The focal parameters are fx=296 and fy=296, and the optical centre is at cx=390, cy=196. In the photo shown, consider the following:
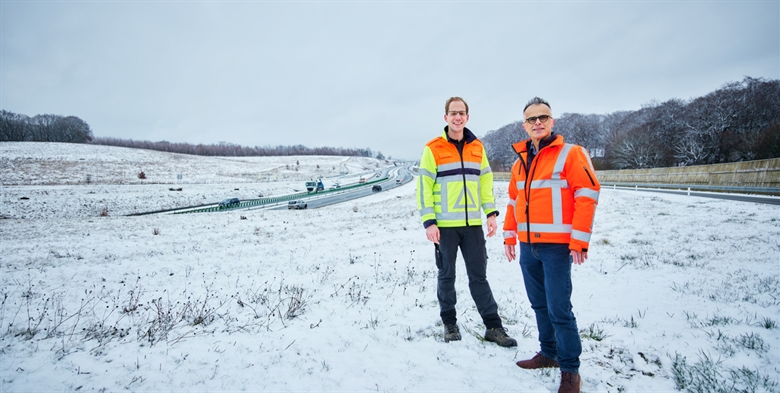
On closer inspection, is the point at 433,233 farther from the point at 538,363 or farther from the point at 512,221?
the point at 538,363

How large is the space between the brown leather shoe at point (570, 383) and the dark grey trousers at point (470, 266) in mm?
952

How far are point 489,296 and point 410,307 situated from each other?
56.1 inches

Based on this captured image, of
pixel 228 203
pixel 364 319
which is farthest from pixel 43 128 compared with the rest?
pixel 364 319

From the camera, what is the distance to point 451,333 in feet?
11.9

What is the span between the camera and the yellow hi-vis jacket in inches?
140

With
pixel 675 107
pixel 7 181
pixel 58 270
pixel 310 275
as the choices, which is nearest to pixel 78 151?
pixel 7 181

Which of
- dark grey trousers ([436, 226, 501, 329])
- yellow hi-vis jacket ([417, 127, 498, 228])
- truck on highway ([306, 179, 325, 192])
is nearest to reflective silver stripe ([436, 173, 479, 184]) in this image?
yellow hi-vis jacket ([417, 127, 498, 228])

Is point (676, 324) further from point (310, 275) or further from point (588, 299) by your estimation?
point (310, 275)

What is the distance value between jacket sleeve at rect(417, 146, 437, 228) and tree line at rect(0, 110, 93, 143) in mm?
134486

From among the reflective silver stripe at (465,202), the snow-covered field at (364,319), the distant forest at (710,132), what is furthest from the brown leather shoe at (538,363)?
the distant forest at (710,132)

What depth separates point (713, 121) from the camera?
144ft

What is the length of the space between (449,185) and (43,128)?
149 meters

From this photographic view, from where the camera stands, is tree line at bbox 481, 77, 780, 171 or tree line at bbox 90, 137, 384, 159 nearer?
tree line at bbox 481, 77, 780, 171

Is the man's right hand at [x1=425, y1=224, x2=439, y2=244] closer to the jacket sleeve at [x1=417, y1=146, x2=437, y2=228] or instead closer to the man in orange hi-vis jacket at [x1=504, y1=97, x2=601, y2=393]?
the jacket sleeve at [x1=417, y1=146, x2=437, y2=228]
